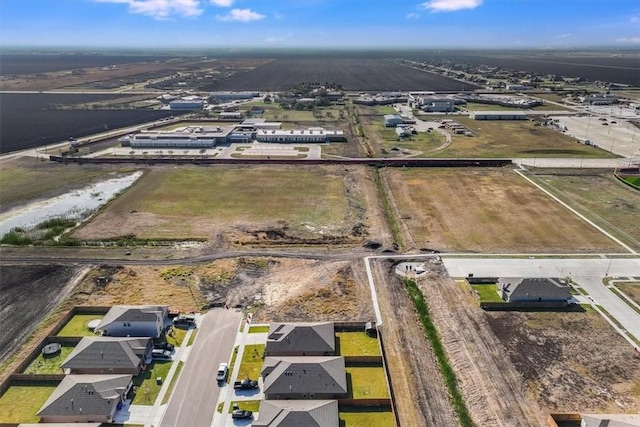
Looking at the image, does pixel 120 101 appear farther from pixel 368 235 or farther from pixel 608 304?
pixel 608 304

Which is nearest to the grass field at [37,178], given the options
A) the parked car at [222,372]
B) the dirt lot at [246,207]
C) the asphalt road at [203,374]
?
the dirt lot at [246,207]

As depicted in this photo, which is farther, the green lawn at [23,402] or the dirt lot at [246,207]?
the dirt lot at [246,207]

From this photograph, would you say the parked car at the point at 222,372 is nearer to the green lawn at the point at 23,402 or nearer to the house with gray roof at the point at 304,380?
the house with gray roof at the point at 304,380

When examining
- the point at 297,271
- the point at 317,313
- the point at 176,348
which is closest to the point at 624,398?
the point at 317,313

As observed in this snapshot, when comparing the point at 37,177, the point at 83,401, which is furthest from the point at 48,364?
the point at 37,177

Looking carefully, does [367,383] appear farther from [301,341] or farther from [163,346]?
[163,346]

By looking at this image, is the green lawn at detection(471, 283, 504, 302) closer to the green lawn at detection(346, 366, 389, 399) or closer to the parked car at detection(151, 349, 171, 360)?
the green lawn at detection(346, 366, 389, 399)
